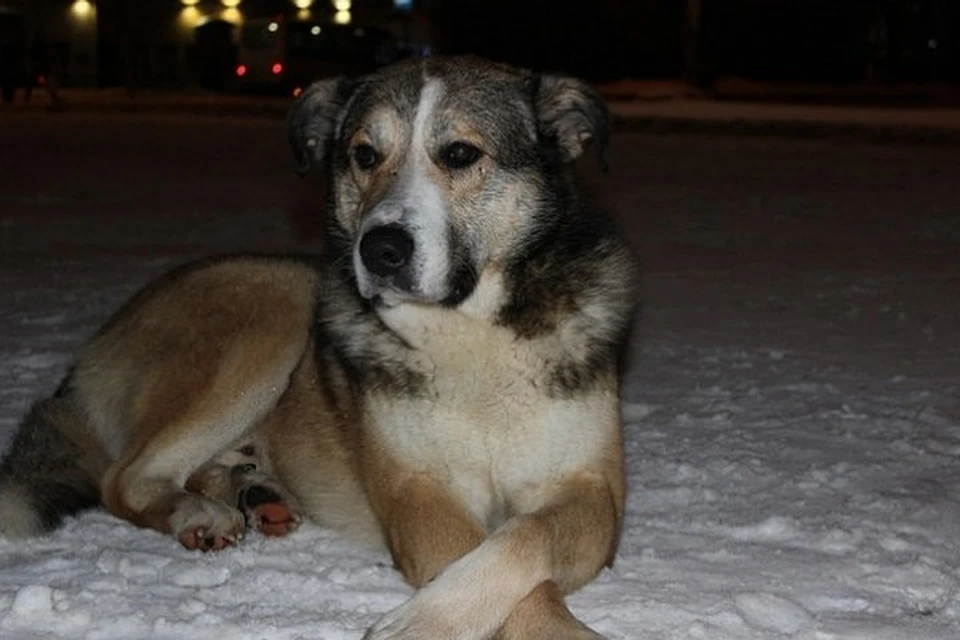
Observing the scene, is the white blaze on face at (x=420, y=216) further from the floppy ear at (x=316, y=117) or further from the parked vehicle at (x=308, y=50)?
the parked vehicle at (x=308, y=50)

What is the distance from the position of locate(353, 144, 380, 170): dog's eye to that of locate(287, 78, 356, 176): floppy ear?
0.46m

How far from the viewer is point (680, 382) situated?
6.64 m

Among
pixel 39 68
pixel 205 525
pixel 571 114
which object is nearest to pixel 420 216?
pixel 571 114

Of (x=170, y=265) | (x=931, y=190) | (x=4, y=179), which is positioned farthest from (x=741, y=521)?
(x=4, y=179)

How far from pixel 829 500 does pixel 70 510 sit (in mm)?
2321

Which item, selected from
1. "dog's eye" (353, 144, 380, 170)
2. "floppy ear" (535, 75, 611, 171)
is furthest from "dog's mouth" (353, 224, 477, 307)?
"floppy ear" (535, 75, 611, 171)

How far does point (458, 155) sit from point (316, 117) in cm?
77

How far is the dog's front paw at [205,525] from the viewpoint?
432 centimetres

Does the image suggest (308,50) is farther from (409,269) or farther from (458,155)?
(409,269)

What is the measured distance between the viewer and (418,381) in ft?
14.0

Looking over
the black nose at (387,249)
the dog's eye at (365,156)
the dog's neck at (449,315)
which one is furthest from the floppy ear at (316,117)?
the black nose at (387,249)

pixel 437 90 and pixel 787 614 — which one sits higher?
pixel 437 90

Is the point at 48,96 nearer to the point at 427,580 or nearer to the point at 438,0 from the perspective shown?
the point at 438,0

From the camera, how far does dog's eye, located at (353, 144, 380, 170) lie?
168 inches
